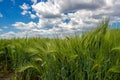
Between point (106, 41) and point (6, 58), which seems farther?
point (6, 58)

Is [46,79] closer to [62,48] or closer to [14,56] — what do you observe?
[62,48]

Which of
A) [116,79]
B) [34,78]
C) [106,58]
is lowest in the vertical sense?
[34,78]

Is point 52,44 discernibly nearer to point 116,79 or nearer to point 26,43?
point 116,79

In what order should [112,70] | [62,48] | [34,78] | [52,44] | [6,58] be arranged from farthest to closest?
[6,58]
[34,78]
[52,44]
[62,48]
[112,70]

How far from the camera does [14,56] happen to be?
25.6ft

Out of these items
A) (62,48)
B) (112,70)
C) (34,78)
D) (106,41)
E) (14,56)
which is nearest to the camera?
(112,70)

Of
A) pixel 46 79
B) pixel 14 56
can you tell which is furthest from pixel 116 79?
pixel 14 56

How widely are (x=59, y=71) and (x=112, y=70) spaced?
3.37 ft

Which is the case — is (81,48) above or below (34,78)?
above

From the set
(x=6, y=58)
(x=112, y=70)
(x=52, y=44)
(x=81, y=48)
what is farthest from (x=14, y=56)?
(x=112, y=70)

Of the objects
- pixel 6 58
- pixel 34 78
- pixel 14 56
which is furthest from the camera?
pixel 6 58

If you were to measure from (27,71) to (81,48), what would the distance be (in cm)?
252

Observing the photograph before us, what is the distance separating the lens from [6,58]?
855cm

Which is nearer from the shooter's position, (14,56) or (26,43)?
(26,43)
